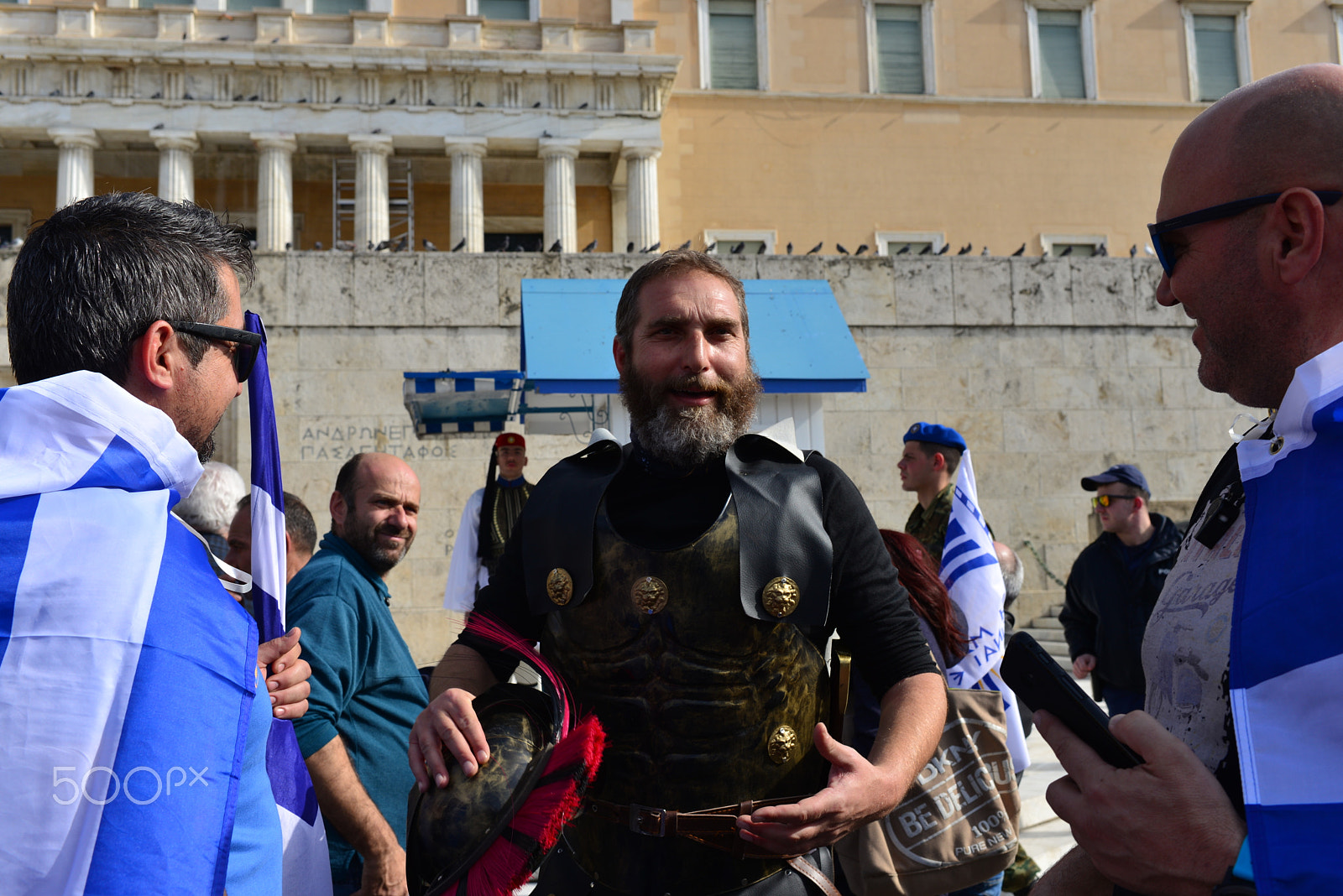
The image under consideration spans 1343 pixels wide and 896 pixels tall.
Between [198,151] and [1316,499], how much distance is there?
3194cm

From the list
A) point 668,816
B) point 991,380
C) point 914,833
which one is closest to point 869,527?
point 668,816

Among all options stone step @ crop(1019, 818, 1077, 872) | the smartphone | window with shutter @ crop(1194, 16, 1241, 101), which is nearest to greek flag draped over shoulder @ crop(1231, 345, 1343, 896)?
the smartphone

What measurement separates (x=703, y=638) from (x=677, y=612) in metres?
0.07

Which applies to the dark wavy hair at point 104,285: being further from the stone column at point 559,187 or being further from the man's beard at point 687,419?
the stone column at point 559,187

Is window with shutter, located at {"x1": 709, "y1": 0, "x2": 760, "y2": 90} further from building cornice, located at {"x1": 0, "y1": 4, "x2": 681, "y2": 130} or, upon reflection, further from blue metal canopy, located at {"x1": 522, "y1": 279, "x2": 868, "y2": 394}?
blue metal canopy, located at {"x1": 522, "y1": 279, "x2": 868, "y2": 394}

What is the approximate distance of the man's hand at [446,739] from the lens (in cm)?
182

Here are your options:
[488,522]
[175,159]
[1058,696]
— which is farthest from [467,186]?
[1058,696]

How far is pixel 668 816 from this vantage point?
2047mm

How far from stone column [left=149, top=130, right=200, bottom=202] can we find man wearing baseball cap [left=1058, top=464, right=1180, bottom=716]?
26.4 meters

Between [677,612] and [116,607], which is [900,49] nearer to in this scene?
[677,612]

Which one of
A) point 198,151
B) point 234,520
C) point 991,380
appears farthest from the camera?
point 198,151

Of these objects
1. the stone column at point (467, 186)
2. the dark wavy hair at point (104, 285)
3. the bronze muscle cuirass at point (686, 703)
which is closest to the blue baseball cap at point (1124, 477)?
the bronze muscle cuirass at point (686, 703)

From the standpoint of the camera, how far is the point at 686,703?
2.10 m

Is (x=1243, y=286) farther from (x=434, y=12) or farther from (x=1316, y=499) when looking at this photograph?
(x=434, y=12)
